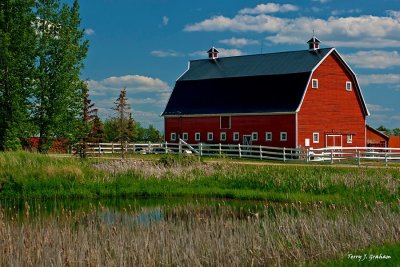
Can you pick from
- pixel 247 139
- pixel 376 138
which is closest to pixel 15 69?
pixel 247 139

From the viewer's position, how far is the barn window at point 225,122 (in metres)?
46.0

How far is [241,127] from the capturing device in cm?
4516

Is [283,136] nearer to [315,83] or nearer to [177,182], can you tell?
[315,83]

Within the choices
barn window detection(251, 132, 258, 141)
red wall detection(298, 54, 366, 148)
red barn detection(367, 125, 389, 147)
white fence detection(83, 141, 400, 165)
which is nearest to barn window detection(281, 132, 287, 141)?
white fence detection(83, 141, 400, 165)

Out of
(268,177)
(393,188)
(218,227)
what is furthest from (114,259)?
(268,177)

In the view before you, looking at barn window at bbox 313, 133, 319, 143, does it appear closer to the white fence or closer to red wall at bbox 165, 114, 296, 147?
the white fence

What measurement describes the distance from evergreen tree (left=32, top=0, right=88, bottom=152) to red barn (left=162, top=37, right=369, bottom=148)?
14277 mm

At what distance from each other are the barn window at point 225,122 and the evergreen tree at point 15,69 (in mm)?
16885

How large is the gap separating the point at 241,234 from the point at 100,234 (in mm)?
2684

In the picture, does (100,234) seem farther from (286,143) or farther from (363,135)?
(363,135)

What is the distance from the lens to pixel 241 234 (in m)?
11.3

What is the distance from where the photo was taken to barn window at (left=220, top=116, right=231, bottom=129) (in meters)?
46.0

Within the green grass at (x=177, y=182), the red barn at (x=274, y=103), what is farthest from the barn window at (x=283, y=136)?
the green grass at (x=177, y=182)

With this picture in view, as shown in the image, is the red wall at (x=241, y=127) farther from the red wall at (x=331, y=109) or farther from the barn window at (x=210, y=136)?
the red wall at (x=331, y=109)
